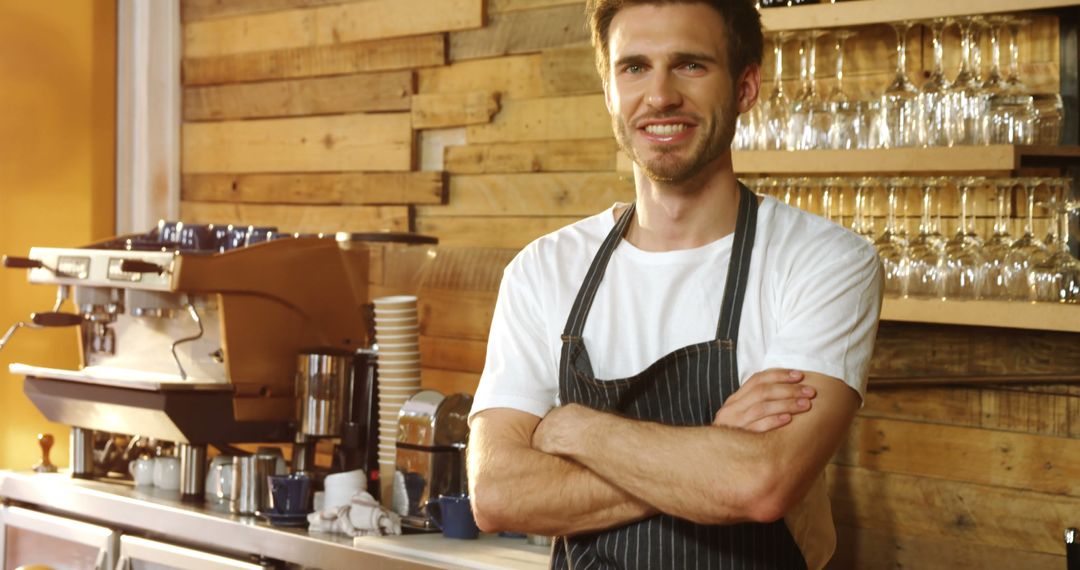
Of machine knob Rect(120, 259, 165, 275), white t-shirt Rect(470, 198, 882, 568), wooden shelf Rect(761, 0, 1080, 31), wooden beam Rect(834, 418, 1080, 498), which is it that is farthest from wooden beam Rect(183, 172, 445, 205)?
white t-shirt Rect(470, 198, 882, 568)

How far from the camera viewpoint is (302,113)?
4.23 meters

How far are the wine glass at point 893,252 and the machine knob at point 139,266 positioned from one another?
5.40ft

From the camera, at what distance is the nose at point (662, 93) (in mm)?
1943

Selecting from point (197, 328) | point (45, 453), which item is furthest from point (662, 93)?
point (45, 453)

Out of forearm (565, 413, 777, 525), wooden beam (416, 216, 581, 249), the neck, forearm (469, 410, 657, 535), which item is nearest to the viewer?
forearm (565, 413, 777, 525)

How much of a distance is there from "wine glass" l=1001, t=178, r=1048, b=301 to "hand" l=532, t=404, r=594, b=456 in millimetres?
1048

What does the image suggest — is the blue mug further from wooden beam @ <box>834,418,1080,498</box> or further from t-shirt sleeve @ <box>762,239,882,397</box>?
t-shirt sleeve @ <box>762,239,882,397</box>

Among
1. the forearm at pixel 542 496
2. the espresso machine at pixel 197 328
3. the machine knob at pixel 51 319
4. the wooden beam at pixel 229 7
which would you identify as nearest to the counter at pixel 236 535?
the espresso machine at pixel 197 328

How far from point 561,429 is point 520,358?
0.17 meters

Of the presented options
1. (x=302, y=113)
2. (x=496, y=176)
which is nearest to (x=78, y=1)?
(x=302, y=113)

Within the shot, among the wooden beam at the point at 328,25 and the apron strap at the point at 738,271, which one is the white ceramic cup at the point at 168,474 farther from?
the apron strap at the point at 738,271

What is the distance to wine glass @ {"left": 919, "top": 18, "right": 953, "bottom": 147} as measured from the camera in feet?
8.66

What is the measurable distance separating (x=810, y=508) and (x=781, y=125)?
1057 mm

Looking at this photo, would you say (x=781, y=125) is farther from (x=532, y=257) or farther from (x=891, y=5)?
(x=532, y=257)
